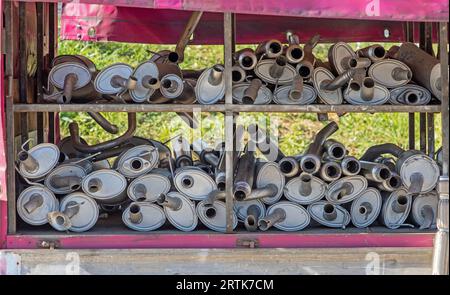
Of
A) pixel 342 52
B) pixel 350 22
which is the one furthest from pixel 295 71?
pixel 350 22

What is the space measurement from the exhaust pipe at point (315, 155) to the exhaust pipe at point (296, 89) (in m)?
0.35

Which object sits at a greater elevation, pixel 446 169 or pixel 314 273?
pixel 446 169

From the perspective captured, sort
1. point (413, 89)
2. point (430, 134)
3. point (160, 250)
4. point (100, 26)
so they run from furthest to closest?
point (100, 26)
point (430, 134)
point (413, 89)
point (160, 250)

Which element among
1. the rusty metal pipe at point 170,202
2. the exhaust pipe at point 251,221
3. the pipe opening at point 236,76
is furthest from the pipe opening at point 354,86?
the rusty metal pipe at point 170,202

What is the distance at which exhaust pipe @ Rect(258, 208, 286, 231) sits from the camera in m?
4.44

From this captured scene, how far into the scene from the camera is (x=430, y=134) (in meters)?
5.68

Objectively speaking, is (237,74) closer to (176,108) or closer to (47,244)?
(176,108)

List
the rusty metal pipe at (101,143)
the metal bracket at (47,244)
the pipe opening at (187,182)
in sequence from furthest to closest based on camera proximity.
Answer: the rusty metal pipe at (101,143), the pipe opening at (187,182), the metal bracket at (47,244)

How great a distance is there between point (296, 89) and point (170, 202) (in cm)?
95

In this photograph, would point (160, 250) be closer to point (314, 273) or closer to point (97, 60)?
point (314, 273)

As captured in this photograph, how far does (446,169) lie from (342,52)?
1.34 m

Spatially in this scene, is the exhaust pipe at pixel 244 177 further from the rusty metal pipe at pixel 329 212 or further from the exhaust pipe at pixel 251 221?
the rusty metal pipe at pixel 329 212

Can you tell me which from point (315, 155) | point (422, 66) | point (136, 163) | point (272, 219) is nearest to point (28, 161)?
point (136, 163)

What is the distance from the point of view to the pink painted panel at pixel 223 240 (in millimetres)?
4312
